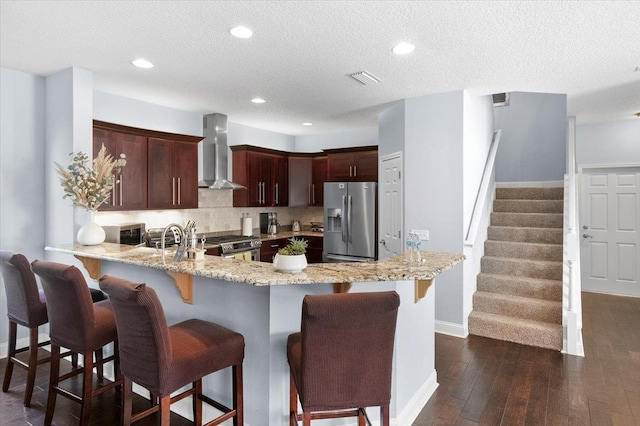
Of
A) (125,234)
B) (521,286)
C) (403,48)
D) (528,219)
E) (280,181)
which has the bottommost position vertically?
(521,286)

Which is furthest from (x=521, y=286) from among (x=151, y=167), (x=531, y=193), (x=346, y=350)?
(x=151, y=167)

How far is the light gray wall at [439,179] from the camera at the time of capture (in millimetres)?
4148

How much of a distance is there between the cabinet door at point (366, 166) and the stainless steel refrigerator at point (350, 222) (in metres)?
0.26

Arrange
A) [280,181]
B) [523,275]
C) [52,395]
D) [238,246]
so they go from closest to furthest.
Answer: [52,395] → [523,275] → [238,246] → [280,181]

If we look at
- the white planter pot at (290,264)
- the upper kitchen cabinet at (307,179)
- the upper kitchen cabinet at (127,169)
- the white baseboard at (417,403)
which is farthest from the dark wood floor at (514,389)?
the upper kitchen cabinet at (307,179)

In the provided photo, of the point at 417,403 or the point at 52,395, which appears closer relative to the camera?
the point at 52,395

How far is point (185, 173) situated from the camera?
496cm

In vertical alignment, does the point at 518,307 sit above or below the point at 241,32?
below

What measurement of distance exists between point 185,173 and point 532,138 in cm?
572

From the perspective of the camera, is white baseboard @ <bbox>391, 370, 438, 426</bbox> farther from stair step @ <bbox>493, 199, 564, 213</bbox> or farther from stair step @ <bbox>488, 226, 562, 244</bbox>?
stair step @ <bbox>493, 199, 564, 213</bbox>

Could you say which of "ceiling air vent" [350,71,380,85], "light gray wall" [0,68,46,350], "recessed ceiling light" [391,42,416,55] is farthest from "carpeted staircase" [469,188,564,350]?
"light gray wall" [0,68,46,350]

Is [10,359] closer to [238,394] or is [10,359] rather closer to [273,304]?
[238,394]

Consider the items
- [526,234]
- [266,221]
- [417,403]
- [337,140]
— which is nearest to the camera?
[417,403]

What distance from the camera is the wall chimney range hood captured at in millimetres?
5418
